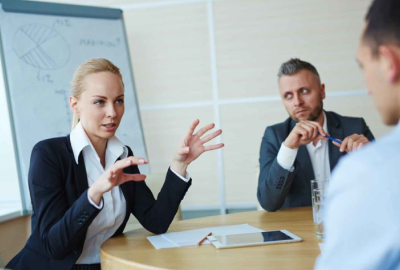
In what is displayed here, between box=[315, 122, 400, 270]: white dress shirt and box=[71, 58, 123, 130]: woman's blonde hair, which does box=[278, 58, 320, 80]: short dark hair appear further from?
box=[315, 122, 400, 270]: white dress shirt

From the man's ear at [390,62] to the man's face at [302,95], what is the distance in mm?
1747

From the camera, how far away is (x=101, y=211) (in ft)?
5.92

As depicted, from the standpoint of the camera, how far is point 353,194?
1.96ft

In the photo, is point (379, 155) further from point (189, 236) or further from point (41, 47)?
point (41, 47)

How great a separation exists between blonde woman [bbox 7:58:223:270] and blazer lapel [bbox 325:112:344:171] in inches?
29.0

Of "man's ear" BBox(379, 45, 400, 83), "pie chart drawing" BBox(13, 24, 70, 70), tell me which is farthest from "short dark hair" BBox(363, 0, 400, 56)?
"pie chart drawing" BBox(13, 24, 70, 70)

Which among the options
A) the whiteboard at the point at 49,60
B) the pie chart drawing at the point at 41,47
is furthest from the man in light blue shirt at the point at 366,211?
the pie chart drawing at the point at 41,47

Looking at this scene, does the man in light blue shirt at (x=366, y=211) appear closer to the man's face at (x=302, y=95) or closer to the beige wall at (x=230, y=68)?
the man's face at (x=302, y=95)

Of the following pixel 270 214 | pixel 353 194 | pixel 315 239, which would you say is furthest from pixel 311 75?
pixel 353 194

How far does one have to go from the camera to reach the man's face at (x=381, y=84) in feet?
2.28

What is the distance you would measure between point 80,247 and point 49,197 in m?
0.21

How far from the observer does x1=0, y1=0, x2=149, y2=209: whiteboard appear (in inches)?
115

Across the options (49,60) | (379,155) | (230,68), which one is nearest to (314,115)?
(230,68)

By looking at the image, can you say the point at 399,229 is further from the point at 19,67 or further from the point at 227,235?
the point at 19,67
